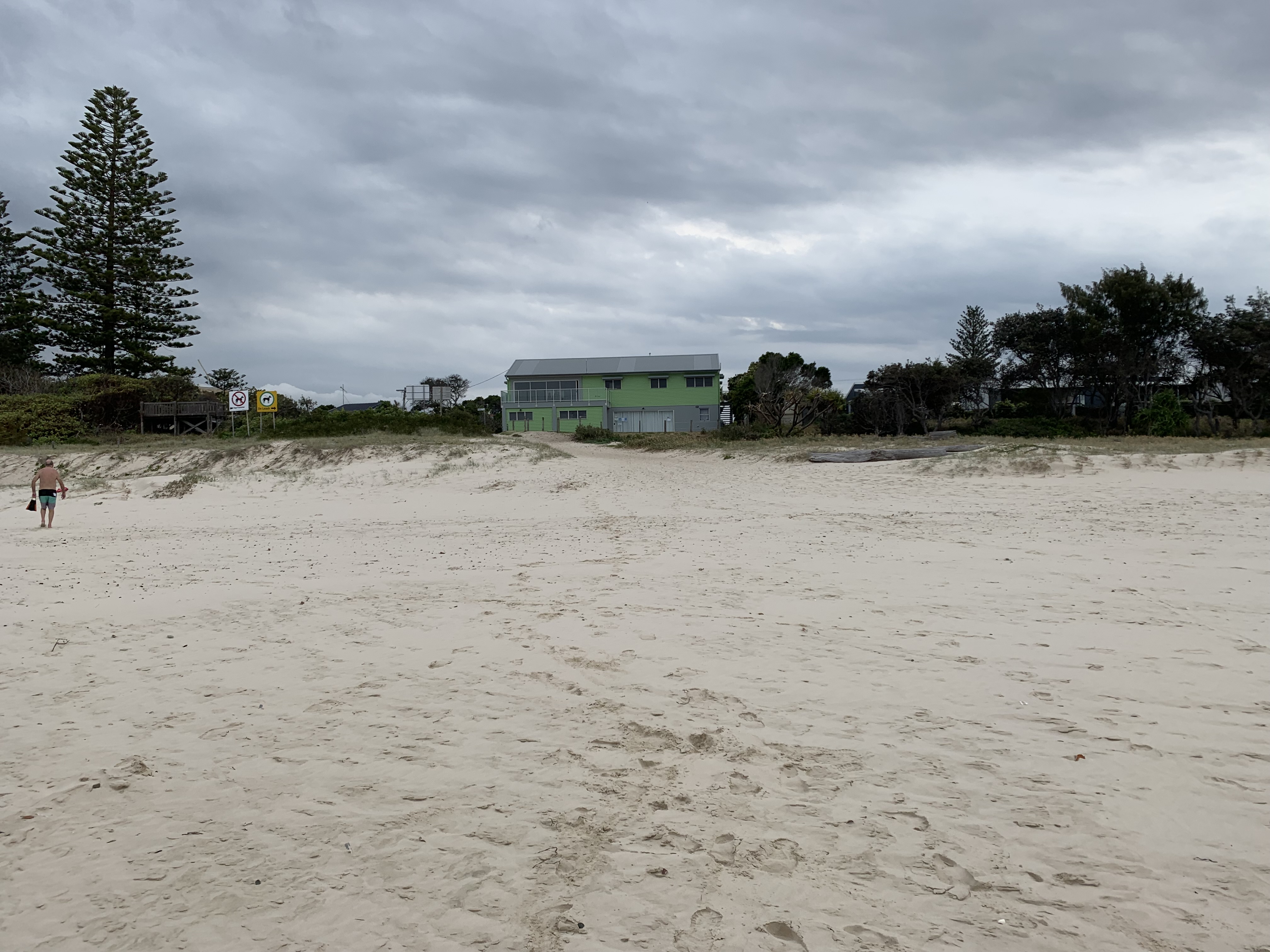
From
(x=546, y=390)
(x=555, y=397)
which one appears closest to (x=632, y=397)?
(x=555, y=397)

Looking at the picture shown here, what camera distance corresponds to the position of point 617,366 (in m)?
47.1

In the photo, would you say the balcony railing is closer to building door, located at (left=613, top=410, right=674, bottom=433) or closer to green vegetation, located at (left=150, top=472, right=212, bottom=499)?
building door, located at (left=613, top=410, right=674, bottom=433)

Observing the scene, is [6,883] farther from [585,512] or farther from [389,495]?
[389,495]

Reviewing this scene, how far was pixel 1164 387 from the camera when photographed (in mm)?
32406

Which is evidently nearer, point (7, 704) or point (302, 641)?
point (7, 704)

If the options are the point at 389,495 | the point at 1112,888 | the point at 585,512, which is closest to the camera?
the point at 1112,888

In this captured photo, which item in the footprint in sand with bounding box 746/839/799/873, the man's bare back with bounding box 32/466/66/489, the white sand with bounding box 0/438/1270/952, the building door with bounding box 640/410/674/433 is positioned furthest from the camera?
the building door with bounding box 640/410/674/433

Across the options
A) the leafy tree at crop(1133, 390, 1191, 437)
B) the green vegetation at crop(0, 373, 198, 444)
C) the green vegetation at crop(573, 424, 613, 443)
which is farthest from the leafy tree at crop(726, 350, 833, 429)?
the green vegetation at crop(0, 373, 198, 444)

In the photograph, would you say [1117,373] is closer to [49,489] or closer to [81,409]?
[49,489]

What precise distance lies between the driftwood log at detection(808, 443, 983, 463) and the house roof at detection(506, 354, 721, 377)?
2671cm

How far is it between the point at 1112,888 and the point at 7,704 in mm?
5114

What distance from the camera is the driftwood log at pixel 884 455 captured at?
17938 mm

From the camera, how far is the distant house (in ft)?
149

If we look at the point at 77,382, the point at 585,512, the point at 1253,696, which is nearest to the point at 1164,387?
the point at 585,512
